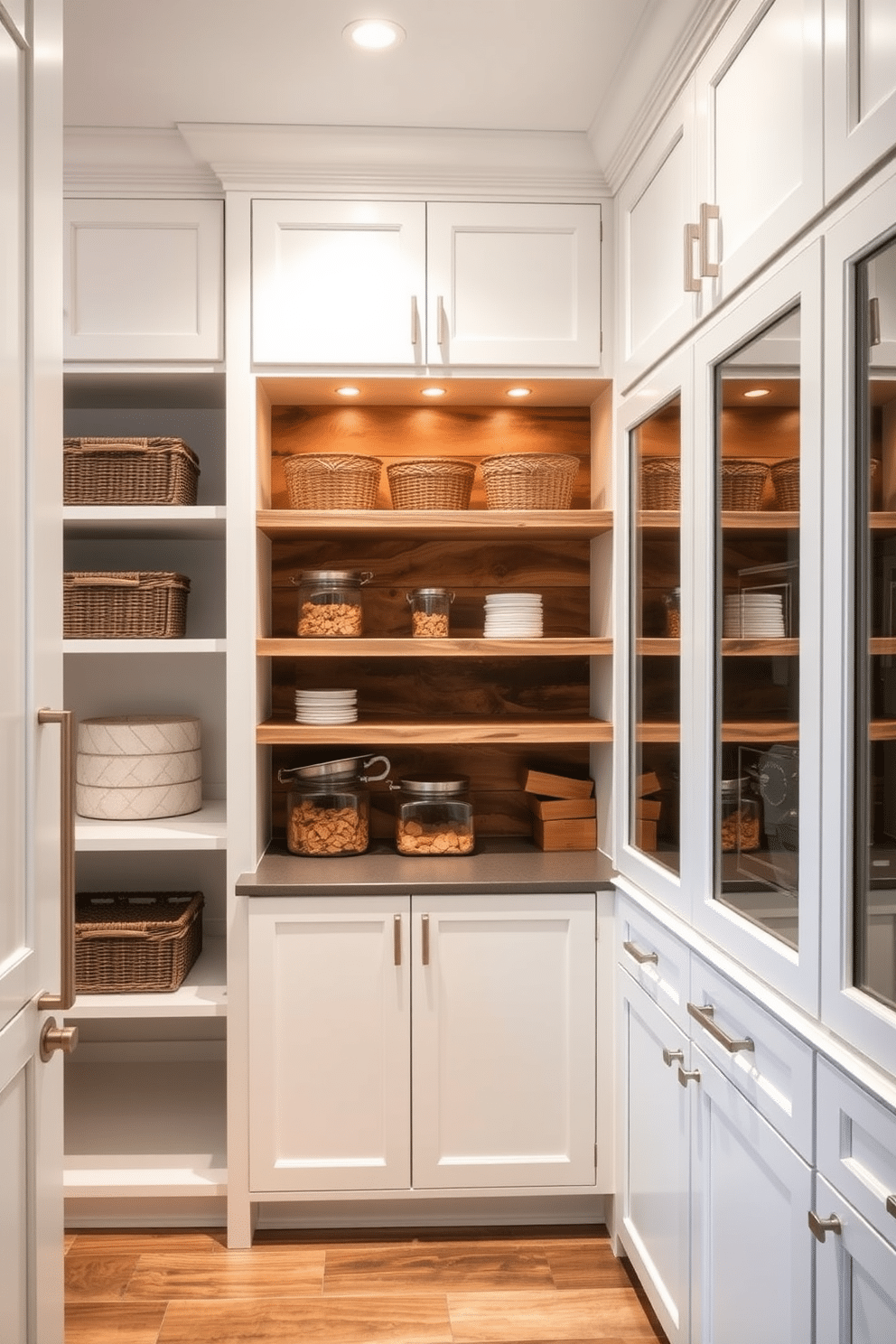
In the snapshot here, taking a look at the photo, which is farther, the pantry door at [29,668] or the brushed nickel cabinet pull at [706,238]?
the brushed nickel cabinet pull at [706,238]

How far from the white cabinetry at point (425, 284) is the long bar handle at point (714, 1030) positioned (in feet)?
5.18

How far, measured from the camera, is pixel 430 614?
8.86ft

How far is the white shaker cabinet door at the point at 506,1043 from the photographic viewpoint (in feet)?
8.22

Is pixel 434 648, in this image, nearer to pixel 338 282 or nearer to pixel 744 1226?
pixel 338 282

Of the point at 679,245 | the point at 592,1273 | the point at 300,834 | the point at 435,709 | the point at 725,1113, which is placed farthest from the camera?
the point at 435,709

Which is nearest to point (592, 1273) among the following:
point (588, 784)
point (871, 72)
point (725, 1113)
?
point (725, 1113)

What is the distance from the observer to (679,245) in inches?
80.9

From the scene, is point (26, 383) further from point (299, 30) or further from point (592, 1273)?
point (592, 1273)

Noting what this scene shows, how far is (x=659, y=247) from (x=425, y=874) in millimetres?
1528

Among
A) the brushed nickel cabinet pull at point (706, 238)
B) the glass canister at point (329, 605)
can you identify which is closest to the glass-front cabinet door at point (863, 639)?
the brushed nickel cabinet pull at point (706, 238)

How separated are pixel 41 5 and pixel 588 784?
2.13 metres

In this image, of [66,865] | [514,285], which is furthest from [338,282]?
[66,865]

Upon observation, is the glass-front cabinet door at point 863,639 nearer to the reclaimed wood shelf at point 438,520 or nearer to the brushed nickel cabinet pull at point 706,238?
the brushed nickel cabinet pull at point 706,238

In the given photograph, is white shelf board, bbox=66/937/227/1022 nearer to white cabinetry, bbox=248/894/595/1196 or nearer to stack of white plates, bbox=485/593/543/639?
white cabinetry, bbox=248/894/595/1196
